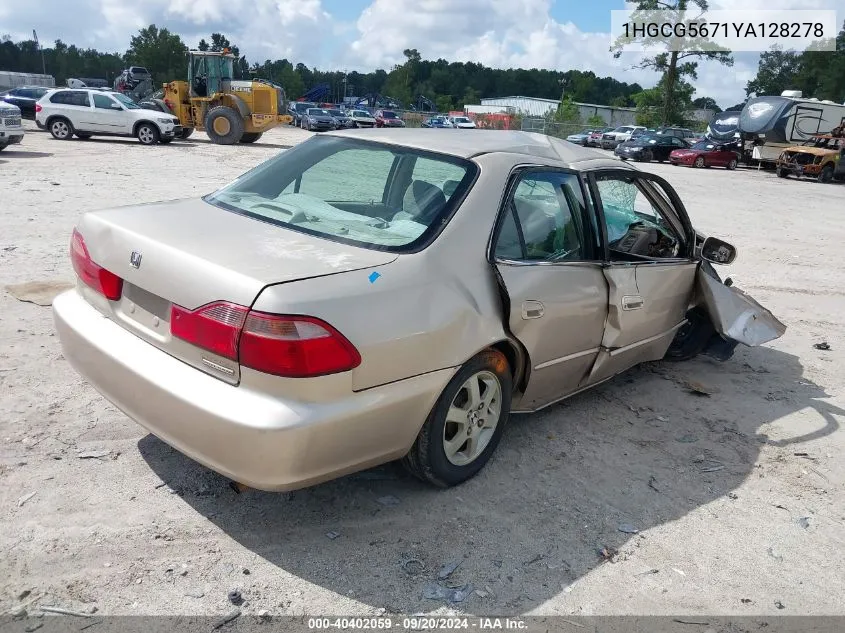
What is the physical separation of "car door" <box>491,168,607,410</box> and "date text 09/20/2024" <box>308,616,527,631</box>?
1.30m

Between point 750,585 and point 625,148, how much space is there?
34292 millimetres

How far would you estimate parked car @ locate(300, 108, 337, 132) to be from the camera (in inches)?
1751

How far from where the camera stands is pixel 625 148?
34.7m

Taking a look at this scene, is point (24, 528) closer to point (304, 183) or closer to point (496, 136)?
point (304, 183)

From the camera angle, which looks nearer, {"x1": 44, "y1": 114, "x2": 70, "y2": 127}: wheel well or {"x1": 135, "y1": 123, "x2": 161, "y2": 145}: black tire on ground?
{"x1": 44, "y1": 114, "x2": 70, "y2": 127}: wheel well

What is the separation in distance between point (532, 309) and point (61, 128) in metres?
22.6

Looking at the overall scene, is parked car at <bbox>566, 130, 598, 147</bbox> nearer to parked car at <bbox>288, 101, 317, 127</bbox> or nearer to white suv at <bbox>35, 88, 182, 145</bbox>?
parked car at <bbox>288, 101, 317, 127</bbox>

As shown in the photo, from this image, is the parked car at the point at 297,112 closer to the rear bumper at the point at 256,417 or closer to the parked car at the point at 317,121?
the parked car at the point at 317,121

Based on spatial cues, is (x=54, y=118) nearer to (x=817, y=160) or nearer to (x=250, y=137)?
(x=250, y=137)

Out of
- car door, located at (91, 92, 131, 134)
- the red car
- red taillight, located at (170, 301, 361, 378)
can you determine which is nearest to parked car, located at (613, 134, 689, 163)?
the red car

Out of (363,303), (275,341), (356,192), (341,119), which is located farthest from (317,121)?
(275,341)

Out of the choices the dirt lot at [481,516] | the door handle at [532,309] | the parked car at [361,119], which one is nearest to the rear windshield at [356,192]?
the door handle at [532,309]

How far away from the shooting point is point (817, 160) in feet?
88.0

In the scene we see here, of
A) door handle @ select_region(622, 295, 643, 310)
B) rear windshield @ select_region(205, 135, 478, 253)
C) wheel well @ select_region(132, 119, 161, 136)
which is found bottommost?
door handle @ select_region(622, 295, 643, 310)
